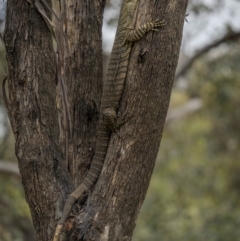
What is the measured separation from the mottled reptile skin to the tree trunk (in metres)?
0.06

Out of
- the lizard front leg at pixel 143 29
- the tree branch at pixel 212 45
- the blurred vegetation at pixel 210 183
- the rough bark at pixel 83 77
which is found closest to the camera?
the lizard front leg at pixel 143 29

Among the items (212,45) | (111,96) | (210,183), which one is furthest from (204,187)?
(111,96)

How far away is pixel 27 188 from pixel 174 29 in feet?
4.56

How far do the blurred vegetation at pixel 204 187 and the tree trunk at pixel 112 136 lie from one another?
6533 millimetres

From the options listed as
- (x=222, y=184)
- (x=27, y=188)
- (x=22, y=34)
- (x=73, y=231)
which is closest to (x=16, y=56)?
(x=22, y=34)

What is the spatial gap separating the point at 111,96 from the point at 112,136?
0.30 m

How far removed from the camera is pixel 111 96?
4.15 meters

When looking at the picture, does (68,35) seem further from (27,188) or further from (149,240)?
(149,240)

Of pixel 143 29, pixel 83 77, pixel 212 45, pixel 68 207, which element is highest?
pixel 212 45

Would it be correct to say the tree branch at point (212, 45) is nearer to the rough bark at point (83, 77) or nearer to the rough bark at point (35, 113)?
the rough bark at point (83, 77)

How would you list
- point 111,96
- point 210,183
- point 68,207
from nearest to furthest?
point 68,207 < point 111,96 < point 210,183

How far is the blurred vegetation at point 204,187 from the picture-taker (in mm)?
11750

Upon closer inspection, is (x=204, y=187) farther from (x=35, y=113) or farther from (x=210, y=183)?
(x=35, y=113)

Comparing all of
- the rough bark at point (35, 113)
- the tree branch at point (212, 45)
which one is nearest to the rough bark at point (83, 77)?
the rough bark at point (35, 113)
